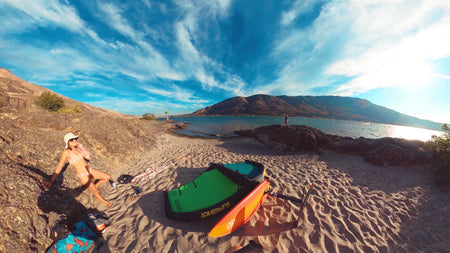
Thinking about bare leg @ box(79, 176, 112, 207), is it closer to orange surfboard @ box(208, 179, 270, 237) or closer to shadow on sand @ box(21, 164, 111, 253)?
shadow on sand @ box(21, 164, 111, 253)

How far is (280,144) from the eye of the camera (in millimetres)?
11000

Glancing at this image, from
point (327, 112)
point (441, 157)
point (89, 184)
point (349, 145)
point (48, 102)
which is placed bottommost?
point (89, 184)

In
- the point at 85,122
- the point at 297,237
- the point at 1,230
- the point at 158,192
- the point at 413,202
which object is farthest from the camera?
the point at 85,122

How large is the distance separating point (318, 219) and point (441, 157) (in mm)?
6677

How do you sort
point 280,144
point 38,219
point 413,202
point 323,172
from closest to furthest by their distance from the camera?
1. point 38,219
2. point 413,202
3. point 323,172
4. point 280,144

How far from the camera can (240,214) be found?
336 cm

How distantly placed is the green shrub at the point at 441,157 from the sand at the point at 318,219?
439mm

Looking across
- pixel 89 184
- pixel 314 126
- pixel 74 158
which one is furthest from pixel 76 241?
pixel 314 126

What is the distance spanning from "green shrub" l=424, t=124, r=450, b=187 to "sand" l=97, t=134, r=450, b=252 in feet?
1.44

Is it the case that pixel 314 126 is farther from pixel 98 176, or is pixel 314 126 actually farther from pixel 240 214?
pixel 98 176

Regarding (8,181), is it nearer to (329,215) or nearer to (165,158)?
(165,158)

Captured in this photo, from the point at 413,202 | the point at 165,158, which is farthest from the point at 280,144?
the point at 165,158

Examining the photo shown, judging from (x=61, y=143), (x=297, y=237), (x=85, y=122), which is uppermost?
(x=85, y=122)

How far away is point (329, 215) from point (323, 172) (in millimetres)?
3401
